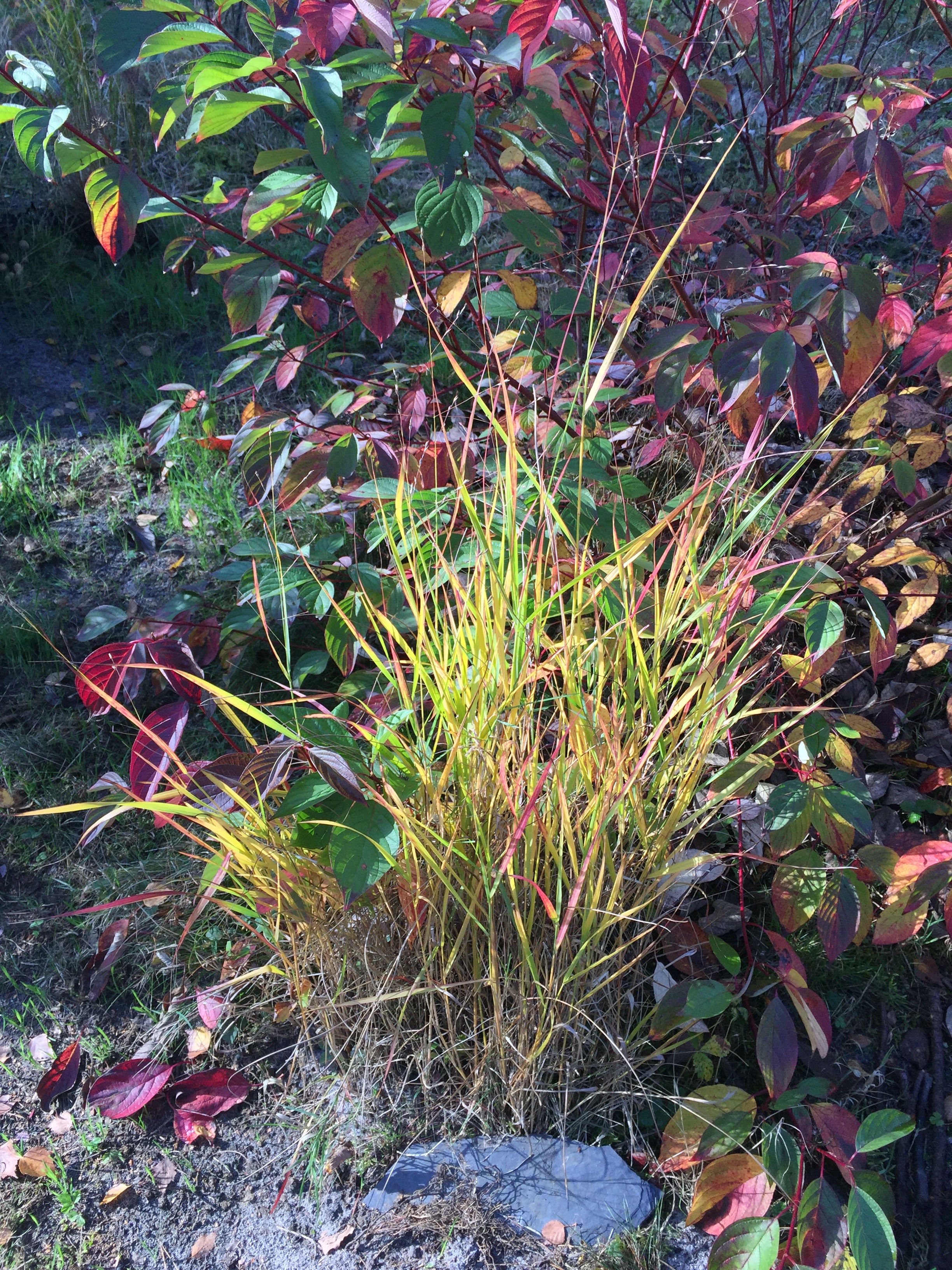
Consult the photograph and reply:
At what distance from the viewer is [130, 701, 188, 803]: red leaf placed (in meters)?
1.58

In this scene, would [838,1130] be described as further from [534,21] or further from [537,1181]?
[534,21]

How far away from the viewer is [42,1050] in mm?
1766

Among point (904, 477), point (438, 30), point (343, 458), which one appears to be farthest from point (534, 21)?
point (904, 477)

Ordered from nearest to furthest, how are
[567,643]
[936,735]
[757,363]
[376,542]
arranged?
[567,643], [757,363], [376,542], [936,735]

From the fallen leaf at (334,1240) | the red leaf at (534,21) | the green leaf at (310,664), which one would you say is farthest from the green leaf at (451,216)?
the fallen leaf at (334,1240)

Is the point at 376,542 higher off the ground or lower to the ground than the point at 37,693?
higher

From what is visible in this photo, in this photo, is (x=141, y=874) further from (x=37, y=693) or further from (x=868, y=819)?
(x=868, y=819)

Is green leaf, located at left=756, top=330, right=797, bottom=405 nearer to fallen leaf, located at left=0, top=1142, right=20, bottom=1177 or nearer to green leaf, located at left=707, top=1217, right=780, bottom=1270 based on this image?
green leaf, located at left=707, top=1217, right=780, bottom=1270

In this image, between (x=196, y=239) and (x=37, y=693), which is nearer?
(x=196, y=239)

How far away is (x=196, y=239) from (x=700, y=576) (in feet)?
4.71

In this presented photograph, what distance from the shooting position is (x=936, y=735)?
2.13 metres

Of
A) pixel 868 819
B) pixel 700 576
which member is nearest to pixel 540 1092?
pixel 868 819

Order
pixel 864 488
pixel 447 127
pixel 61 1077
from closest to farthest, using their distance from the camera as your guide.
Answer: pixel 447 127
pixel 61 1077
pixel 864 488

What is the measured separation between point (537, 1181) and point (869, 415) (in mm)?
1526
